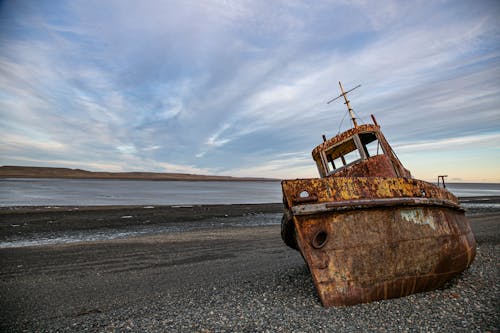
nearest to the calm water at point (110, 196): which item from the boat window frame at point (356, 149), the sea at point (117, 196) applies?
the sea at point (117, 196)

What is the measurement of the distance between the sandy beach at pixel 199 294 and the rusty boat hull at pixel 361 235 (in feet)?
1.02

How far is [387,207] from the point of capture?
4324 millimetres

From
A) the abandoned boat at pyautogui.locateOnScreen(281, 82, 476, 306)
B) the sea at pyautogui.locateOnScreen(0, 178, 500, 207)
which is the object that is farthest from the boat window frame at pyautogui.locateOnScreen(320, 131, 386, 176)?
the sea at pyautogui.locateOnScreen(0, 178, 500, 207)

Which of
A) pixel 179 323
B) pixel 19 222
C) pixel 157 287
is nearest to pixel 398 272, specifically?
pixel 179 323

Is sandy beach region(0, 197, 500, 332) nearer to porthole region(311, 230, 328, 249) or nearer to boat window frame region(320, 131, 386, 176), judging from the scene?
porthole region(311, 230, 328, 249)

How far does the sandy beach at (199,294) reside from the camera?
13.1 feet

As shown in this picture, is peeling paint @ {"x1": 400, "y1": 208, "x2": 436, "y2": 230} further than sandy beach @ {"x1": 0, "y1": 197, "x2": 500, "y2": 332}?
Yes

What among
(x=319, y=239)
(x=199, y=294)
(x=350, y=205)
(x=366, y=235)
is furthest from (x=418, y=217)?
(x=199, y=294)

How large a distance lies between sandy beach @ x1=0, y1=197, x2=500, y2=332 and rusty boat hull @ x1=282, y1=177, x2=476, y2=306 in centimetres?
31

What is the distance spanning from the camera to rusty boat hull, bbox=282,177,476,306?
4211 mm

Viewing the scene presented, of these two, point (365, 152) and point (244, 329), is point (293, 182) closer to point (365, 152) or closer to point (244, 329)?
point (244, 329)

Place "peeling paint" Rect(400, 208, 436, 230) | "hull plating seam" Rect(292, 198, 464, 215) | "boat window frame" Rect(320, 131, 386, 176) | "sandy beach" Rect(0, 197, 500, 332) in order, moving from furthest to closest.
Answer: "boat window frame" Rect(320, 131, 386, 176) < "peeling paint" Rect(400, 208, 436, 230) < "hull plating seam" Rect(292, 198, 464, 215) < "sandy beach" Rect(0, 197, 500, 332)

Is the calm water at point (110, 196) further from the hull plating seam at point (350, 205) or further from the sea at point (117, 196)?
the hull plating seam at point (350, 205)

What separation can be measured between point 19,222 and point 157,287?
13382 millimetres
